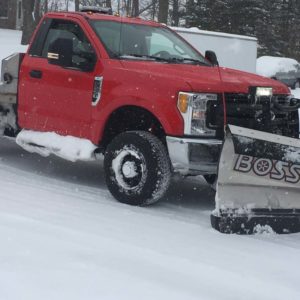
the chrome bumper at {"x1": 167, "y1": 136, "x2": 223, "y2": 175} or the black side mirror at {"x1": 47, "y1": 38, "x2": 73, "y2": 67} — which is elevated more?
the black side mirror at {"x1": 47, "y1": 38, "x2": 73, "y2": 67}

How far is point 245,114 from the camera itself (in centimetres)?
553

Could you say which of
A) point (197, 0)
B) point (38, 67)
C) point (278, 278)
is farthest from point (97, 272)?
point (197, 0)

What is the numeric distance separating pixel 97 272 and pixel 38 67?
11.5 feet

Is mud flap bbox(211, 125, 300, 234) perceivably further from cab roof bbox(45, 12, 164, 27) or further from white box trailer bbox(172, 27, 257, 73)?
white box trailer bbox(172, 27, 257, 73)

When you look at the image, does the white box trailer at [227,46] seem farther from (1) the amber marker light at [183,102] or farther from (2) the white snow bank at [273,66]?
(1) the amber marker light at [183,102]

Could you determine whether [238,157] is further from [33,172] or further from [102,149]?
[33,172]

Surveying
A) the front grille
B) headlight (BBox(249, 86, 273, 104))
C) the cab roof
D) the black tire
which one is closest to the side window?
the cab roof

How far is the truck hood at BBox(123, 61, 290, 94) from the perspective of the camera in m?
5.42

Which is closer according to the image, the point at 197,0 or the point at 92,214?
the point at 92,214

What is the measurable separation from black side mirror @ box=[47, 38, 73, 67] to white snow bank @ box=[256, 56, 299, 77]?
16.7 m

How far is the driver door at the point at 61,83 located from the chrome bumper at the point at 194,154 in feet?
3.83

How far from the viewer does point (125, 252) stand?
14.1 ft

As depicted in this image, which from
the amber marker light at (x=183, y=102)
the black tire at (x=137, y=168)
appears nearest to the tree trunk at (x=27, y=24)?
the black tire at (x=137, y=168)

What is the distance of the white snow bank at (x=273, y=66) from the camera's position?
2233 centimetres
